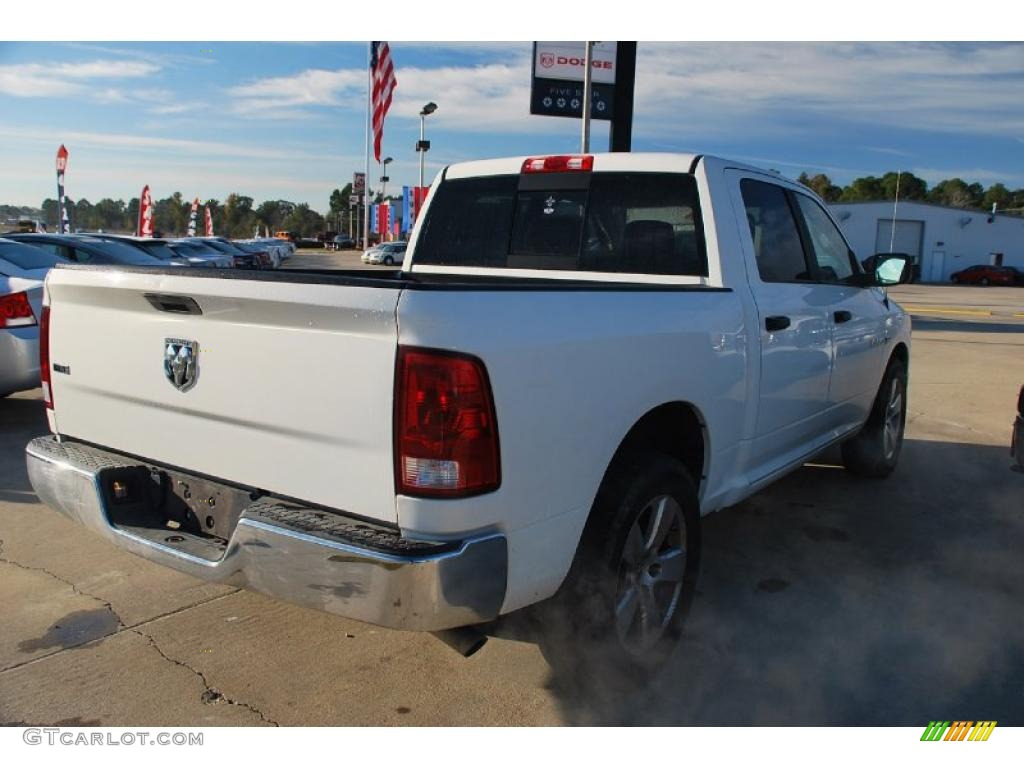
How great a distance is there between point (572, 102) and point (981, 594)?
14.8 meters

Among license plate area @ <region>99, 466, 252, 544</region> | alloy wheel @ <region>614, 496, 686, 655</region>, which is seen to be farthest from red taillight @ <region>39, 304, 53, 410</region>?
alloy wheel @ <region>614, 496, 686, 655</region>

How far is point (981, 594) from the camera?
385 cm

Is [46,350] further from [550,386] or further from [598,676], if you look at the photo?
[598,676]

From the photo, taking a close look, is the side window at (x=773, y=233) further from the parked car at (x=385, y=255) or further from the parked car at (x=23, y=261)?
the parked car at (x=385, y=255)

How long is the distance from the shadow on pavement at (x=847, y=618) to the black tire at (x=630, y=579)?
0.11 metres

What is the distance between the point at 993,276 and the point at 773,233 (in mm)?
54859

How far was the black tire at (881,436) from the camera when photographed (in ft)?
18.0

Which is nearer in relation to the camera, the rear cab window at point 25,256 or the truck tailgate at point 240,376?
the truck tailgate at point 240,376

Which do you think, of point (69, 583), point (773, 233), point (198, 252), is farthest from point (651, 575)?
point (198, 252)

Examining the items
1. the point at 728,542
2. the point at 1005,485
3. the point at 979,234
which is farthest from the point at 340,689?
the point at 979,234

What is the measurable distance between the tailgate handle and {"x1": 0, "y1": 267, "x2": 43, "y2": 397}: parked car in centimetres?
475

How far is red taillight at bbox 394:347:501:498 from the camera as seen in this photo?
6.89 feet

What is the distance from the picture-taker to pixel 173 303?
104 inches
